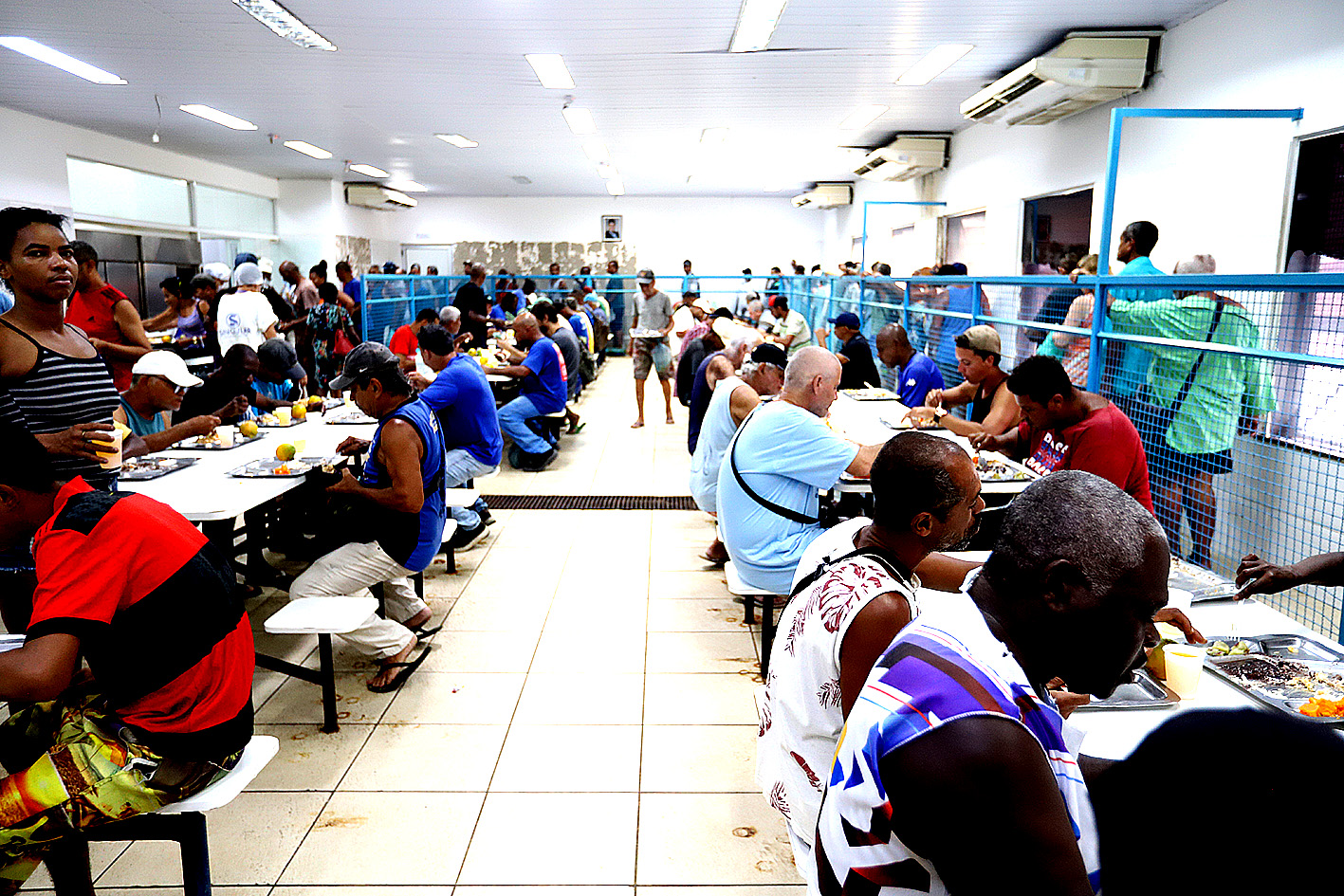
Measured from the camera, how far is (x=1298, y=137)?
4.61 m

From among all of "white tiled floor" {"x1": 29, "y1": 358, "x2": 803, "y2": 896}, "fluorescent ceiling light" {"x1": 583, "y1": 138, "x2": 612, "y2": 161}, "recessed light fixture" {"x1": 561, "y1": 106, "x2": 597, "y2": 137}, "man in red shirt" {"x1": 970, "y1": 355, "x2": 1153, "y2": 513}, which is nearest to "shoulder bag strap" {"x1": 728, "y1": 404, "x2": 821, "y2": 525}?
"white tiled floor" {"x1": 29, "y1": 358, "x2": 803, "y2": 896}

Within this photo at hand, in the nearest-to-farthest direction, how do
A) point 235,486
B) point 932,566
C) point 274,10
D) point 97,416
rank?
point 932,566, point 97,416, point 235,486, point 274,10

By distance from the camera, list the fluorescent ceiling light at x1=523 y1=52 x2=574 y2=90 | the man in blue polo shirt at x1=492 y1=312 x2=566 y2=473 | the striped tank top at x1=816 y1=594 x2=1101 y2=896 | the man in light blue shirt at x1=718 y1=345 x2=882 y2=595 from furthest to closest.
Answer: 1. the man in blue polo shirt at x1=492 y1=312 x2=566 y2=473
2. the fluorescent ceiling light at x1=523 y1=52 x2=574 y2=90
3. the man in light blue shirt at x1=718 y1=345 x2=882 y2=595
4. the striped tank top at x1=816 y1=594 x2=1101 y2=896

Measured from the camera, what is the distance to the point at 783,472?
3062mm

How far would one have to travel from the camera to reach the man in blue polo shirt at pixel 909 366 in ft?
17.2

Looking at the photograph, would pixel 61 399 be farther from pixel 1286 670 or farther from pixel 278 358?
pixel 1286 670

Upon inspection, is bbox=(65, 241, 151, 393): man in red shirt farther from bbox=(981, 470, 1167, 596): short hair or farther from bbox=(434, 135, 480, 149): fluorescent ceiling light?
bbox=(434, 135, 480, 149): fluorescent ceiling light


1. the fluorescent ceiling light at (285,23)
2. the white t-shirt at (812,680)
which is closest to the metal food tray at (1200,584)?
the white t-shirt at (812,680)

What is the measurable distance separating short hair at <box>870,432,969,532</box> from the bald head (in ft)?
4.74

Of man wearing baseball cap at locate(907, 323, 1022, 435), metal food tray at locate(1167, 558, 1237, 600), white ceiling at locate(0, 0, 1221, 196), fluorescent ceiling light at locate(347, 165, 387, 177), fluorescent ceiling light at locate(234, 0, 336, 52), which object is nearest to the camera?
metal food tray at locate(1167, 558, 1237, 600)

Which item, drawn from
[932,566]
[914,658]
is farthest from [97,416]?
[914,658]

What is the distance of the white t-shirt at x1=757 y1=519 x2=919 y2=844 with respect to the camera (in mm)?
1622

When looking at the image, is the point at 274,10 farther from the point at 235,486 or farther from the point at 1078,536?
the point at 1078,536

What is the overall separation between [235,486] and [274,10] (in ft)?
11.6
